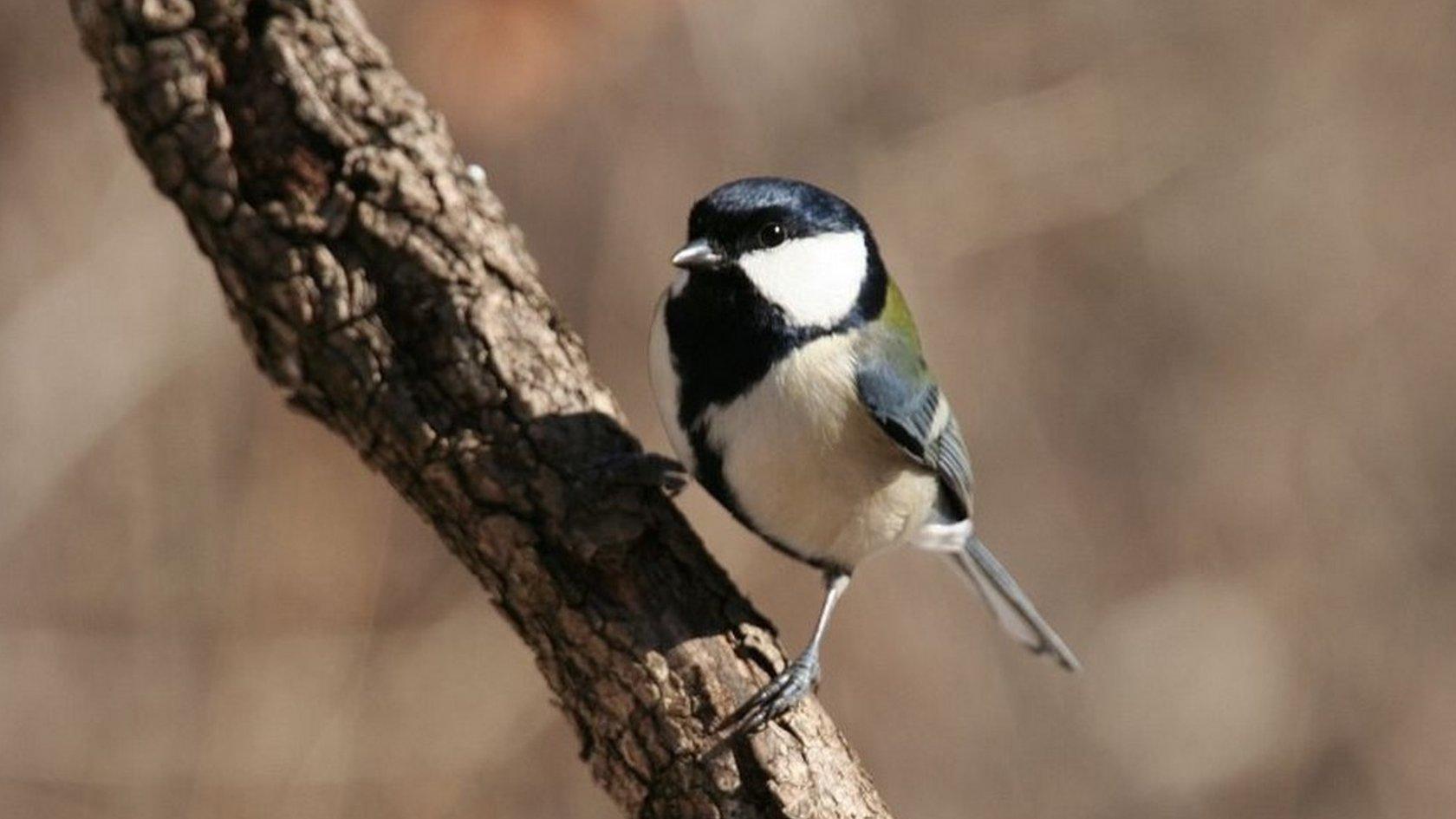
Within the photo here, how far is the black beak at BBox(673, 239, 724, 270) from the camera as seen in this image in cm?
272

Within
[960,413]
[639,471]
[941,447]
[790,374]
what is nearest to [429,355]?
[639,471]

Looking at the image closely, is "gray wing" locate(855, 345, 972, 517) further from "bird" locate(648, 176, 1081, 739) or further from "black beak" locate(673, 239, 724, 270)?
"black beak" locate(673, 239, 724, 270)

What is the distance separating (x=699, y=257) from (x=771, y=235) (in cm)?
12

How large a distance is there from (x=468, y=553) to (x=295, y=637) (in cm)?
205

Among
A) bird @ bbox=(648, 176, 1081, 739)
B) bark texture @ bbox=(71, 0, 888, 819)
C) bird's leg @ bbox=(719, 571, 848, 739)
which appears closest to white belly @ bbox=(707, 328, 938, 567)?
bird @ bbox=(648, 176, 1081, 739)

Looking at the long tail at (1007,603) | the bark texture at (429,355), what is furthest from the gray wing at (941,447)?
the bark texture at (429,355)

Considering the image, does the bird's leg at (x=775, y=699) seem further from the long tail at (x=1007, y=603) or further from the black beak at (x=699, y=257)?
the long tail at (x=1007, y=603)

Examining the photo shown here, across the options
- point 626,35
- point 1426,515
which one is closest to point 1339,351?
point 1426,515

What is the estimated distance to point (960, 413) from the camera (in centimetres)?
529

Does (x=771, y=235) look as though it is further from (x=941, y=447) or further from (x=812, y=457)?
(x=941, y=447)

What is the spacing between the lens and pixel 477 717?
14.9 ft

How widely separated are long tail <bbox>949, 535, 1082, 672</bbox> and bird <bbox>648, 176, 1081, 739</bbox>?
70 centimetres

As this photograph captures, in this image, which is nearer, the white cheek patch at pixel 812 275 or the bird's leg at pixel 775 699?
the bird's leg at pixel 775 699

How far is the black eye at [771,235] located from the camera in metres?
2.76
